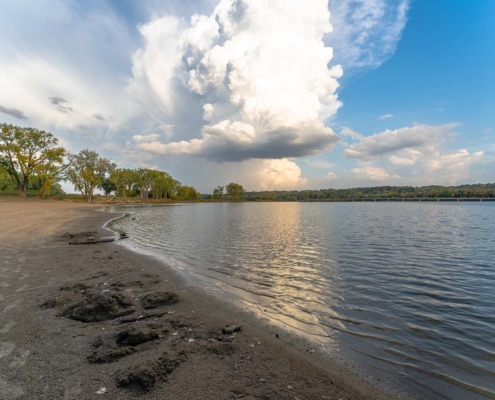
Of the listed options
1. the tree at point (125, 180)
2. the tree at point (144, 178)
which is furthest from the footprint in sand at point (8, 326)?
the tree at point (144, 178)

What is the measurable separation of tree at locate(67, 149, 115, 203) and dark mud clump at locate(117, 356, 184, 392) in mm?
89804

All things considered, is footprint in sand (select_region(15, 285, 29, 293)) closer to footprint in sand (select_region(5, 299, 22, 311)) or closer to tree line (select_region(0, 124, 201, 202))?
footprint in sand (select_region(5, 299, 22, 311))

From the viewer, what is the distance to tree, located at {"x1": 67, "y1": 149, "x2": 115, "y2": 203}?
3107 inches

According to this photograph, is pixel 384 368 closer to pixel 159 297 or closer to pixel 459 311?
pixel 459 311

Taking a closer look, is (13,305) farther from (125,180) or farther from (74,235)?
(125,180)

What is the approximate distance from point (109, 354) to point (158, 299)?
2.84 meters

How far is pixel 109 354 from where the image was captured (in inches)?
172

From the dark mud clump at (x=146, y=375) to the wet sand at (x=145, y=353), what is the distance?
0.04 feet

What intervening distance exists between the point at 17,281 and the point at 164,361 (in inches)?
286

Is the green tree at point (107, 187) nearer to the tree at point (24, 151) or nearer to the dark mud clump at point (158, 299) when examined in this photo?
the tree at point (24, 151)

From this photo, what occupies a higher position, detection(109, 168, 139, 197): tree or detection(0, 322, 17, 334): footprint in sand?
detection(109, 168, 139, 197): tree

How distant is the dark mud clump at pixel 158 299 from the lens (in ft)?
22.8

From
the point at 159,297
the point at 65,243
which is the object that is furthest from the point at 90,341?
the point at 65,243

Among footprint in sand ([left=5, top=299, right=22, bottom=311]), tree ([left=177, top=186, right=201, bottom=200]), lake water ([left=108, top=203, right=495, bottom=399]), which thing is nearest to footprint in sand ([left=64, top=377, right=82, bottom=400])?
footprint in sand ([left=5, top=299, right=22, bottom=311])
